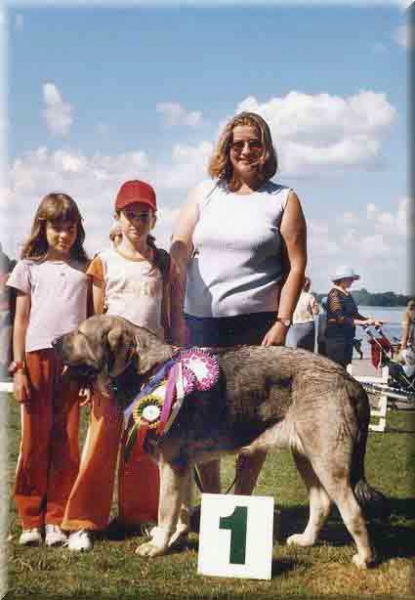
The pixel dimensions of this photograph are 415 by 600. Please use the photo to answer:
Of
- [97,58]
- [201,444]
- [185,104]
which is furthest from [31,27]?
[201,444]

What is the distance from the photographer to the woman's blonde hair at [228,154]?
167 inches

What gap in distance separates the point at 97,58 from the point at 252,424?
2609 millimetres

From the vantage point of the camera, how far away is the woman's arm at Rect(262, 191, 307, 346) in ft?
14.0

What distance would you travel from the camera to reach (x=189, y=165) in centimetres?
438

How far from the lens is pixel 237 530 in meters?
3.98

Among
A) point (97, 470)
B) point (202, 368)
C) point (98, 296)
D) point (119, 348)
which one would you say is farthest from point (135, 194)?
point (97, 470)

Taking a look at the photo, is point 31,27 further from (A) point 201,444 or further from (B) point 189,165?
(A) point 201,444

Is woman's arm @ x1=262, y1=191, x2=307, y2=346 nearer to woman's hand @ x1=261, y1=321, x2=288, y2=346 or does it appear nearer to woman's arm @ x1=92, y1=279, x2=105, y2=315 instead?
woman's hand @ x1=261, y1=321, x2=288, y2=346

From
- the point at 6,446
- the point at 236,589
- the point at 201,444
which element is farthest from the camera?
the point at 6,446

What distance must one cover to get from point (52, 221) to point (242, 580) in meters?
2.54

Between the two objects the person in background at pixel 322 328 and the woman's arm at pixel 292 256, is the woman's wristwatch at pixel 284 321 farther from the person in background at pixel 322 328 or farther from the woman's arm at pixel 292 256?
the person in background at pixel 322 328

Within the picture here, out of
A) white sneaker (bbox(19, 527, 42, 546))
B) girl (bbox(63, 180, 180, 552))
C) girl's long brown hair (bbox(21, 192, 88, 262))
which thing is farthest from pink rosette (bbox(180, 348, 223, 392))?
white sneaker (bbox(19, 527, 42, 546))

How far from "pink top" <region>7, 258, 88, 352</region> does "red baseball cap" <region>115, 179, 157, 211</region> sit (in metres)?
0.56

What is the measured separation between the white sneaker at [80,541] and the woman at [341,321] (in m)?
2.07
